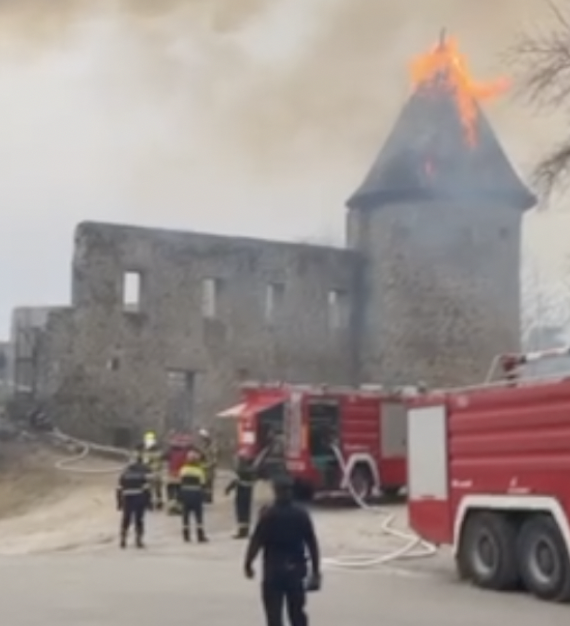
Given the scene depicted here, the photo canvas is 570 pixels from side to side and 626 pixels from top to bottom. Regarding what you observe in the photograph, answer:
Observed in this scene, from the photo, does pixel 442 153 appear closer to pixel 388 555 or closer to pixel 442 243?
pixel 442 243

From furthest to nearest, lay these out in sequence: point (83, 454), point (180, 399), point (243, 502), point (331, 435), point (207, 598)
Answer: point (180, 399), point (83, 454), point (331, 435), point (243, 502), point (207, 598)

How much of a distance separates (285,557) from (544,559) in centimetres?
532

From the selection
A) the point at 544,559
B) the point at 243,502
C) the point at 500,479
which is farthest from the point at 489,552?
the point at 243,502

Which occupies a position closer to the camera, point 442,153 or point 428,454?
point 428,454

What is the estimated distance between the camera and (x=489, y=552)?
15570 mm

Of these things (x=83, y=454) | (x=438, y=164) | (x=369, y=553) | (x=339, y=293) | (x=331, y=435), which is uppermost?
(x=438, y=164)

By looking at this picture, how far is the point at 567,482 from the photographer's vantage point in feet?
46.6

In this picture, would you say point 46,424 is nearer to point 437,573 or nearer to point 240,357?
point 240,357

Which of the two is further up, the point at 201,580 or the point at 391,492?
the point at 391,492

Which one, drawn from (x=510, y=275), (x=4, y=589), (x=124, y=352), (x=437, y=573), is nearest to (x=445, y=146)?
(x=510, y=275)

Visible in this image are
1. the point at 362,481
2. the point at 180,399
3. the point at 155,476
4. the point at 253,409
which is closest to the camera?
the point at 155,476

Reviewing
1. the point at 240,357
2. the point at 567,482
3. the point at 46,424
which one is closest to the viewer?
the point at 567,482

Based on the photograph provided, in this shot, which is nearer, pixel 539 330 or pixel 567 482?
pixel 567 482

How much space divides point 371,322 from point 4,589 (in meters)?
34.1
